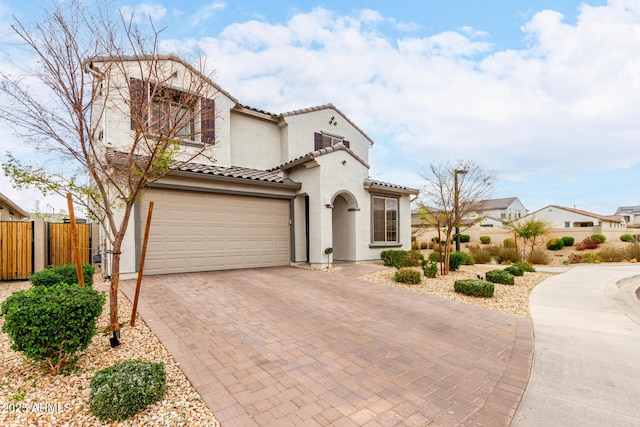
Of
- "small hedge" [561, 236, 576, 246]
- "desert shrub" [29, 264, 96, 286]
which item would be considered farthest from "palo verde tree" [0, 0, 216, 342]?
"small hedge" [561, 236, 576, 246]

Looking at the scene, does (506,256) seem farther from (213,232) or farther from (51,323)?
(51,323)

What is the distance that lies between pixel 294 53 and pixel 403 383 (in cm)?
1064

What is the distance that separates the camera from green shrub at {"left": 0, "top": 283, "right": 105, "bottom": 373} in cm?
302

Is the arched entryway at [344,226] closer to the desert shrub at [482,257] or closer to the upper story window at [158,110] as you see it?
the upper story window at [158,110]

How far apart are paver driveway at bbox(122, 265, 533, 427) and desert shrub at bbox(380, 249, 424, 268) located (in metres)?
4.27

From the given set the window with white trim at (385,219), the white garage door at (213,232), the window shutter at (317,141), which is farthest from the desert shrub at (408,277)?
the window shutter at (317,141)

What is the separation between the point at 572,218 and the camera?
44375mm

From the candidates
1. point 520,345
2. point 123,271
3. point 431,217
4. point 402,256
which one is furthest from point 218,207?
point 520,345

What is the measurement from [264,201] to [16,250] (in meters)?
7.80

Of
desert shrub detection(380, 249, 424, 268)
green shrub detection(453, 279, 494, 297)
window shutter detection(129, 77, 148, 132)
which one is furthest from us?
desert shrub detection(380, 249, 424, 268)

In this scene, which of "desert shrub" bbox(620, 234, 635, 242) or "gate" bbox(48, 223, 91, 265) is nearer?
"gate" bbox(48, 223, 91, 265)

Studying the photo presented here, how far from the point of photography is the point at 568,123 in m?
14.3

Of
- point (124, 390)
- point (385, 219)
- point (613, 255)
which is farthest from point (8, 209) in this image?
point (613, 255)

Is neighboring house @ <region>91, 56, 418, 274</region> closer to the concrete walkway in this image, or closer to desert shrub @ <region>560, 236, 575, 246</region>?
the concrete walkway
